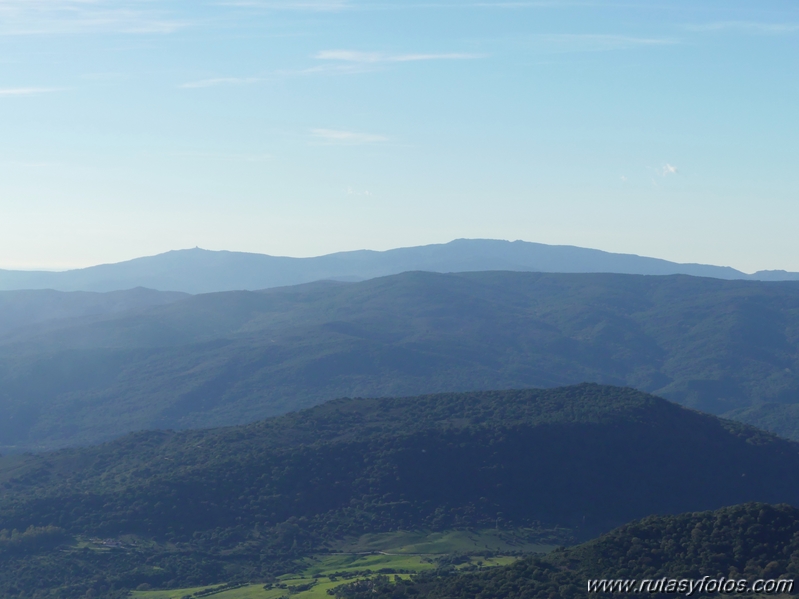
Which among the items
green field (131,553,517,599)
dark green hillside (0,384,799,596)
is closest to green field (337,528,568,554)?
dark green hillside (0,384,799,596)

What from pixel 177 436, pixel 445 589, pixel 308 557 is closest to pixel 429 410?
pixel 177 436

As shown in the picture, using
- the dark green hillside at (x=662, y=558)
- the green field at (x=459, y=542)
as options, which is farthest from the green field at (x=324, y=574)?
the dark green hillside at (x=662, y=558)

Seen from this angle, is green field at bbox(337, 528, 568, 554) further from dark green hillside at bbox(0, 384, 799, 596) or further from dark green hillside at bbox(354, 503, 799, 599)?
dark green hillside at bbox(354, 503, 799, 599)

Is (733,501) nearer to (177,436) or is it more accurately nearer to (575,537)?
(575,537)

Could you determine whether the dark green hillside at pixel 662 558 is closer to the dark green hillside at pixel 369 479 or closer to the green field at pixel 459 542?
the green field at pixel 459 542

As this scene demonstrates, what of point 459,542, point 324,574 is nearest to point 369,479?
point 459,542

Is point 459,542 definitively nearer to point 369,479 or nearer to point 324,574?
point 324,574
